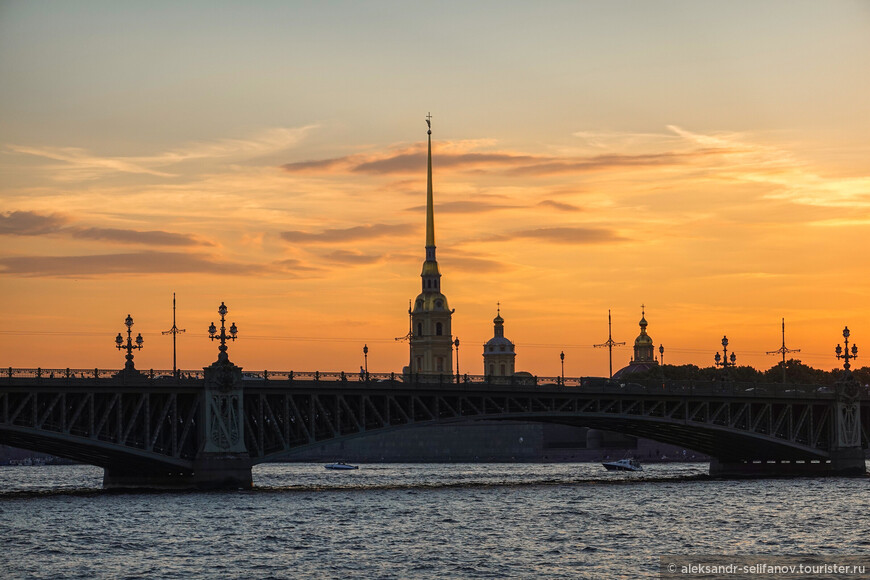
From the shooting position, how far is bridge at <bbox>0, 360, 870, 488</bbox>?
9531cm

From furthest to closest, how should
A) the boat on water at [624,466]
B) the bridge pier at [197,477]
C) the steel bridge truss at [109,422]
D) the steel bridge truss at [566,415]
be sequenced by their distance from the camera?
the boat on water at [624,466]
the steel bridge truss at [566,415]
the bridge pier at [197,477]
the steel bridge truss at [109,422]

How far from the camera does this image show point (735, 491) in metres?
112

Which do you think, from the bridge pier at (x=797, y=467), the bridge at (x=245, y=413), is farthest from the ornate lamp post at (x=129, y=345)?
the bridge pier at (x=797, y=467)

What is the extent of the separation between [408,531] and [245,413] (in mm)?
28528

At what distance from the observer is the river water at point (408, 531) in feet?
206

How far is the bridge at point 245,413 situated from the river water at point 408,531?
116 inches

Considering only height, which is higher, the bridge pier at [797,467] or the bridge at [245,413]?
the bridge at [245,413]

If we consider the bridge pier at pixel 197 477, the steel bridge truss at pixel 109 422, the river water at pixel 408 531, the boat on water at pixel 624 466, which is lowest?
the river water at pixel 408 531

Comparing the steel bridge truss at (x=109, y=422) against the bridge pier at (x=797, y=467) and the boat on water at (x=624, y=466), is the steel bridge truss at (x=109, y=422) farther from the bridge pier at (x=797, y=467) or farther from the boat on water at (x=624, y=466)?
the boat on water at (x=624, y=466)

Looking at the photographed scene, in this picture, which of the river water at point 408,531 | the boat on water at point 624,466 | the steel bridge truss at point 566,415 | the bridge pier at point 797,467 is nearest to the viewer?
the river water at point 408,531

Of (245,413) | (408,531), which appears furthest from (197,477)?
(408,531)

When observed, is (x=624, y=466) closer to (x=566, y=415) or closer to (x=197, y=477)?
(x=566, y=415)

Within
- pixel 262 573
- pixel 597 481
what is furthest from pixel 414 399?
pixel 262 573

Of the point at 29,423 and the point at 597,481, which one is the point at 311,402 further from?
the point at 597,481
